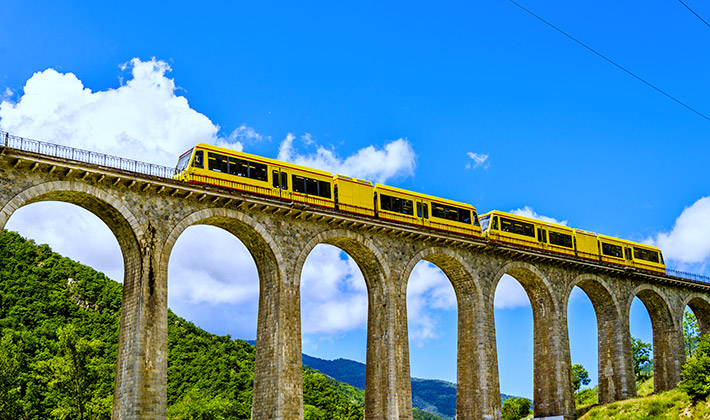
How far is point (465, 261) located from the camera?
43.2m

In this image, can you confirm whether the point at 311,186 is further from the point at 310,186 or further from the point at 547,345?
the point at 547,345

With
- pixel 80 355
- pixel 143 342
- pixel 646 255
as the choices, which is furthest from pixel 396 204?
pixel 646 255

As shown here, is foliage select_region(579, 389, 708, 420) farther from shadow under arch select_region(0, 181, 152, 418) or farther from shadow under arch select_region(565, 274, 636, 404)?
shadow under arch select_region(0, 181, 152, 418)

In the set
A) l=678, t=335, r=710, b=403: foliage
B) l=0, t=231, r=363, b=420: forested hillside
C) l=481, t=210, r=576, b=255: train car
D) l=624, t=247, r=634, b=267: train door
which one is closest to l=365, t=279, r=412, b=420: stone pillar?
l=481, t=210, r=576, b=255: train car

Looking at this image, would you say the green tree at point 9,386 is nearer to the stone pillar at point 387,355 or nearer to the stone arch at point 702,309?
the stone pillar at point 387,355

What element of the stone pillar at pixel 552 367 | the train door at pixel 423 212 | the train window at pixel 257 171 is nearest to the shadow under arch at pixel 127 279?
the train window at pixel 257 171

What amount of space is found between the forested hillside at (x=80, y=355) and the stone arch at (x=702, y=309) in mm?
31041

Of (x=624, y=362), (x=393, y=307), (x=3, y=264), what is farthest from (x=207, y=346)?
(x=624, y=362)

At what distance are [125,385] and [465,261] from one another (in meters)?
22.2

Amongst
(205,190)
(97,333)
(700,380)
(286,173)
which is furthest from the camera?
(97,333)

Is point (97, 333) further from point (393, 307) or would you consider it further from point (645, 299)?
point (645, 299)

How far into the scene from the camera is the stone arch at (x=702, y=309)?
58.6 metres

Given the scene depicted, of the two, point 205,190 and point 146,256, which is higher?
point 205,190

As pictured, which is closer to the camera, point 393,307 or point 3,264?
point 393,307
